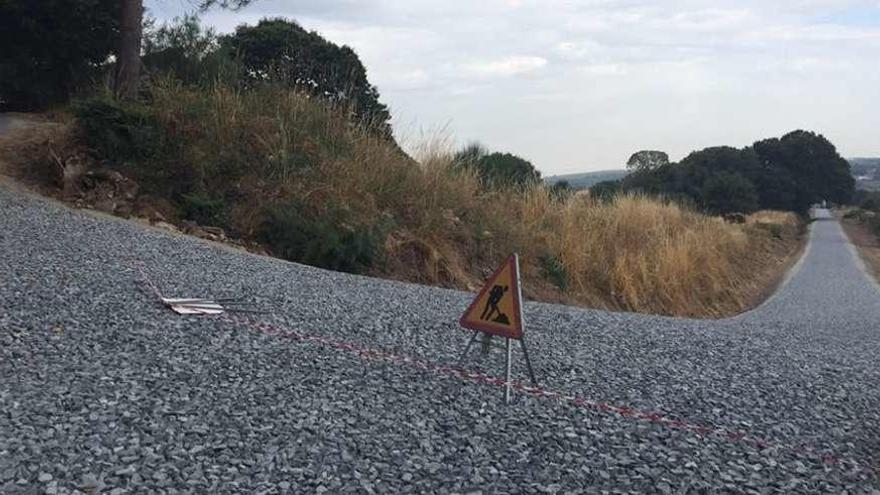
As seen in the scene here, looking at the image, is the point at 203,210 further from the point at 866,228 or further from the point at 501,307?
the point at 866,228

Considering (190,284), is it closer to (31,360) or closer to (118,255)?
(118,255)

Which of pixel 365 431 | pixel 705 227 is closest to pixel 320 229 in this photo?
pixel 365 431

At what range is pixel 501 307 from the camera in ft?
18.5

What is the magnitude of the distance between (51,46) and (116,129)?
5.08m

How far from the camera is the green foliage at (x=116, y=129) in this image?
12.4 meters

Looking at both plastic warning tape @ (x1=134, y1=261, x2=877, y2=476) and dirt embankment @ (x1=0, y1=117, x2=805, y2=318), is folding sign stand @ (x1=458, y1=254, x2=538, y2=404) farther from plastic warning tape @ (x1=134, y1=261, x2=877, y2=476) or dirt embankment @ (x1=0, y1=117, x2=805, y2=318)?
dirt embankment @ (x1=0, y1=117, x2=805, y2=318)

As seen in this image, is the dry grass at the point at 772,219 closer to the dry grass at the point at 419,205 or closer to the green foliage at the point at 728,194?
the green foliage at the point at 728,194

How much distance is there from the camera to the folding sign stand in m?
5.46

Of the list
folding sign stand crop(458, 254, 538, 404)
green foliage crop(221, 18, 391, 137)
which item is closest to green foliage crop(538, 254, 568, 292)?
green foliage crop(221, 18, 391, 137)

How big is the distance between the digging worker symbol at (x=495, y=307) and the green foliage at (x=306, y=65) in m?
10.3

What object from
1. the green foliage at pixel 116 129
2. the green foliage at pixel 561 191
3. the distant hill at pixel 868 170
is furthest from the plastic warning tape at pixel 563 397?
the distant hill at pixel 868 170

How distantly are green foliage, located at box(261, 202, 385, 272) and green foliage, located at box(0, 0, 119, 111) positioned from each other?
6.60 m

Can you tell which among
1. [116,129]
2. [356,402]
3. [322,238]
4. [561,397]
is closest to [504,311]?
[561,397]

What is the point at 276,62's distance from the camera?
1819 centimetres
